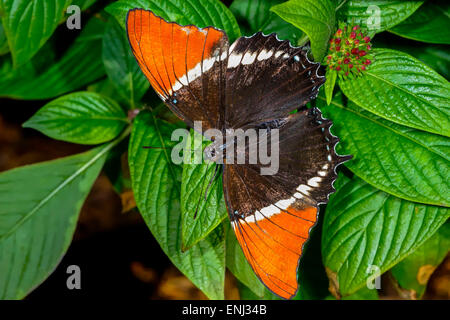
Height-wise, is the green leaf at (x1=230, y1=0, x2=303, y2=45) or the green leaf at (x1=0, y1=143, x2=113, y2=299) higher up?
the green leaf at (x1=230, y1=0, x2=303, y2=45)

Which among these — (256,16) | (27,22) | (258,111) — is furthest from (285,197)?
(27,22)

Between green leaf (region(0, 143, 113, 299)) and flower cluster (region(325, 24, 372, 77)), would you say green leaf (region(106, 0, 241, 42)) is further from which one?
green leaf (region(0, 143, 113, 299))

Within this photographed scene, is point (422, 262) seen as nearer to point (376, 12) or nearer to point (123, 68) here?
point (376, 12)

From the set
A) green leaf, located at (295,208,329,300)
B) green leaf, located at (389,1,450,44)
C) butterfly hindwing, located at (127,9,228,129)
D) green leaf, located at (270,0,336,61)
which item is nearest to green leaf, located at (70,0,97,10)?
butterfly hindwing, located at (127,9,228,129)

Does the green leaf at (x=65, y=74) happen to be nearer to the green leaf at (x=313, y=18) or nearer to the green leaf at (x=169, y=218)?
the green leaf at (x=169, y=218)

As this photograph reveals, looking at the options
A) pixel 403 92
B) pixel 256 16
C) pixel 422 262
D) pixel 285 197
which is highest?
pixel 256 16

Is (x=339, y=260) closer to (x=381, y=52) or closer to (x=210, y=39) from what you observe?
(x=381, y=52)
